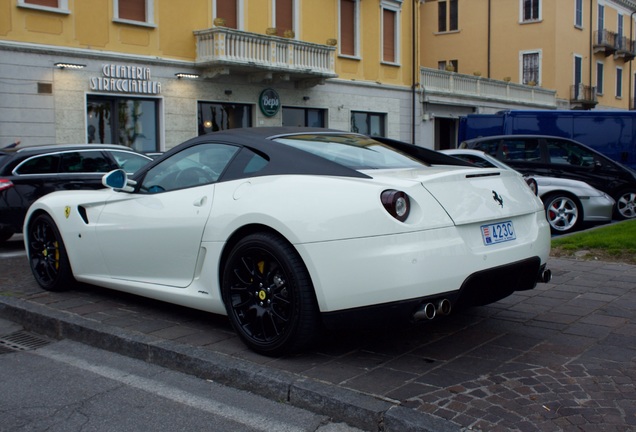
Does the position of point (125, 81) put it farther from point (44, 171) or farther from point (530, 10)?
point (530, 10)

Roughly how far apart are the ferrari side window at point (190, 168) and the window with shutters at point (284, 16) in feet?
65.1

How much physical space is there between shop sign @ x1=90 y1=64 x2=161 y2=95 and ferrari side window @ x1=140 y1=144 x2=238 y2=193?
15.0m

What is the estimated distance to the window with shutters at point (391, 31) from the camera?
1169 inches

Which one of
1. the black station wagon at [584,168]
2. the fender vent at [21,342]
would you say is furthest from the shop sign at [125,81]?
the fender vent at [21,342]

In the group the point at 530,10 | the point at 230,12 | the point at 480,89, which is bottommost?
the point at 480,89

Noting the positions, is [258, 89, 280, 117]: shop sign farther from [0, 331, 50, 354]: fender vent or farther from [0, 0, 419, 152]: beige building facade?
[0, 331, 50, 354]: fender vent

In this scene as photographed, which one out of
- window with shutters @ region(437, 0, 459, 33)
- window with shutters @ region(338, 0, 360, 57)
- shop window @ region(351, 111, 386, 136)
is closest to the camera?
window with shutters @ region(338, 0, 360, 57)

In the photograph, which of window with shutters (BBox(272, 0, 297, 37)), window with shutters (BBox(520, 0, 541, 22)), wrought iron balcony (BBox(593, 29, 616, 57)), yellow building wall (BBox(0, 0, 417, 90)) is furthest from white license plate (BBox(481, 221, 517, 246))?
wrought iron balcony (BBox(593, 29, 616, 57))

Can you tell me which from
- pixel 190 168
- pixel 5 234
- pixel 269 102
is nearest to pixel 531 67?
pixel 269 102

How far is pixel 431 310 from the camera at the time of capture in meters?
4.02

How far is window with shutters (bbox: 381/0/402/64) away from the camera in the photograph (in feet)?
97.5

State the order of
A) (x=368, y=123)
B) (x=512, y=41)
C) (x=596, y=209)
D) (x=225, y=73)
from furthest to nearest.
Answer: (x=512, y=41), (x=368, y=123), (x=225, y=73), (x=596, y=209)

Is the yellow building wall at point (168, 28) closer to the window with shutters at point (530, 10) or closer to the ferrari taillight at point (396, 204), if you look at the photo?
the window with shutters at point (530, 10)

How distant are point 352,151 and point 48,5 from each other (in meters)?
16.0
